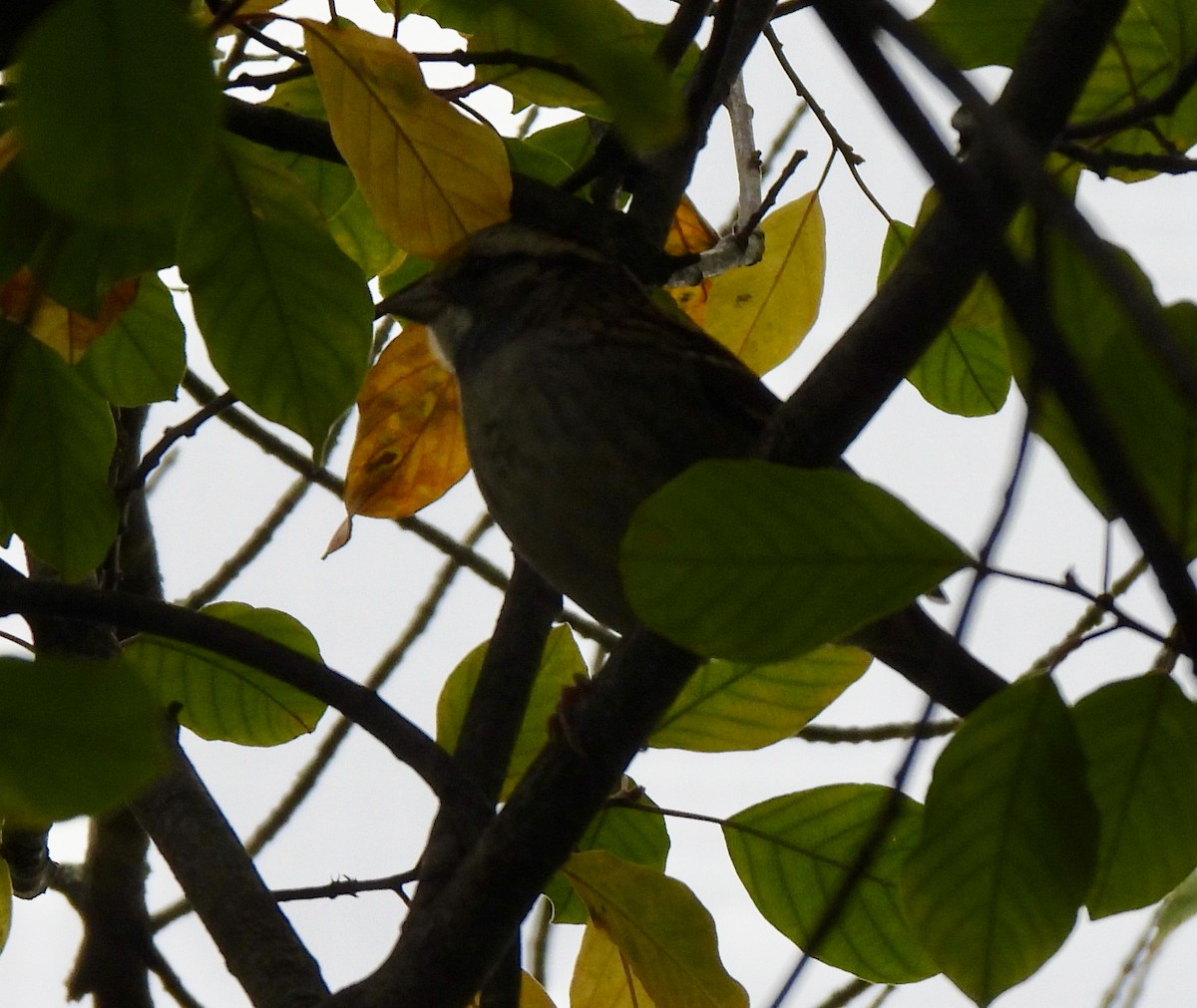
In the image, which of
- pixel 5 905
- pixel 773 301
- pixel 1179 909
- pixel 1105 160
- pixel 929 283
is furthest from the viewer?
pixel 773 301

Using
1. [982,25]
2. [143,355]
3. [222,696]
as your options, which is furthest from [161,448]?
[982,25]

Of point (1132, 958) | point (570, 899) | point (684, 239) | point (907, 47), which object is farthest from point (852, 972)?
point (907, 47)

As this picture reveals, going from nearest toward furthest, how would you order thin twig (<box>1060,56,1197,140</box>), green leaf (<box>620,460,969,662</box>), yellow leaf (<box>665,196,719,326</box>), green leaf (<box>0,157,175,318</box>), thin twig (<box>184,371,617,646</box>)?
green leaf (<box>620,460,969,662</box>), green leaf (<box>0,157,175,318</box>), thin twig (<box>1060,56,1197,140</box>), yellow leaf (<box>665,196,719,326</box>), thin twig (<box>184,371,617,646</box>)

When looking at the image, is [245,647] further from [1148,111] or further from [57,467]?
[1148,111]

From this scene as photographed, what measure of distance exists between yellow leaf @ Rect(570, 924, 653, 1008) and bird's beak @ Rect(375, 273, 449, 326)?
119cm

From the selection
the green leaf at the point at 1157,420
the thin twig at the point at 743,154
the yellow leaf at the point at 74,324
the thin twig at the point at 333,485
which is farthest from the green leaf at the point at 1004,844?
the thin twig at the point at 333,485

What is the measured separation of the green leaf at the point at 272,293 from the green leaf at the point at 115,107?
2.84ft

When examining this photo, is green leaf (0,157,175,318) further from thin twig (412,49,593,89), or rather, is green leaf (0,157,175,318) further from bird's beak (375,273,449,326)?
bird's beak (375,273,449,326)

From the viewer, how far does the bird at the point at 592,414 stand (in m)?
2.46

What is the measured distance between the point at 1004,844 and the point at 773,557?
0.38 meters

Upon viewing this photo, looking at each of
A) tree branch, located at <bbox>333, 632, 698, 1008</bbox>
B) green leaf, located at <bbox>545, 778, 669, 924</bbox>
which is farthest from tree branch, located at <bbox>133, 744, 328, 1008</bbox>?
green leaf, located at <bbox>545, 778, 669, 924</bbox>

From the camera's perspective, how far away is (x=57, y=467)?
192cm

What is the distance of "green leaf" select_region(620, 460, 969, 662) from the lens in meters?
1.21

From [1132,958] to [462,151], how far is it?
72.3 inches
